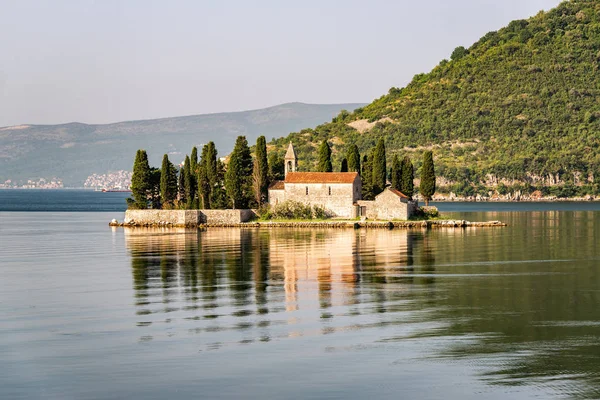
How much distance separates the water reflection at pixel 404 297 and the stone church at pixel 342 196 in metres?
20.8

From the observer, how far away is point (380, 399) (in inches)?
869

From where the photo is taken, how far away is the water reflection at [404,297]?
26.9 m

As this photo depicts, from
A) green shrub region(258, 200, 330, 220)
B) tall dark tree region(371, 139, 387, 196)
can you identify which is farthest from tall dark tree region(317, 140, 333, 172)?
green shrub region(258, 200, 330, 220)

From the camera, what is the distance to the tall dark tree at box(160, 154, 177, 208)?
305ft

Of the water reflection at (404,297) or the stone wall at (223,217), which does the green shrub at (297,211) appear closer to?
the stone wall at (223,217)

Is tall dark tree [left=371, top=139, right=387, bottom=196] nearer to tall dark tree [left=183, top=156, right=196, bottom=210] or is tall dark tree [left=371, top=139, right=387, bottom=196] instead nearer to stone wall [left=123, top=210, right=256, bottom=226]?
stone wall [left=123, top=210, right=256, bottom=226]

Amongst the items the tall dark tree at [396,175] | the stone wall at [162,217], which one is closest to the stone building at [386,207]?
the tall dark tree at [396,175]

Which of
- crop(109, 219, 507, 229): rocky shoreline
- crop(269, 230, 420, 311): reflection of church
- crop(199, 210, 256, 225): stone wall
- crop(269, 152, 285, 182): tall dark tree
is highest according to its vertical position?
crop(269, 152, 285, 182): tall dark tree

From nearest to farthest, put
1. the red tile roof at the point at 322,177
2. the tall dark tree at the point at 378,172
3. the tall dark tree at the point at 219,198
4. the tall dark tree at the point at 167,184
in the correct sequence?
the red tile roof at the point at 322,177, the tall dark tree at the point at 219,198, the tall dark tree at the point at 378,172, the tall dark tree at the point at 167,184

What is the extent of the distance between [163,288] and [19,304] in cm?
660

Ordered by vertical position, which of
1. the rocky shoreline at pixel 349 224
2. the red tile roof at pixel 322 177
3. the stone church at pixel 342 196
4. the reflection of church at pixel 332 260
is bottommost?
the reflection of church at pixel 332 260

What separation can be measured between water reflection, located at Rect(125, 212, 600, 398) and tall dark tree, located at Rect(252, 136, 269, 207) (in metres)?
24.9

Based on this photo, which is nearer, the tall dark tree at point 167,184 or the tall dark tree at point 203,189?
the tall dark tree at point 203,189

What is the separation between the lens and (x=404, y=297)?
36.7m
